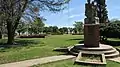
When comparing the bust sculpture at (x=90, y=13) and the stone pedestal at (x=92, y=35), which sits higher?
the bust sculpture at (x=90, y=13)

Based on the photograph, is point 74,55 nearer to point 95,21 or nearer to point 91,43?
point 91,43

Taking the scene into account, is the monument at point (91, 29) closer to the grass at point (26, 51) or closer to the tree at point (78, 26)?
the grass at point (26, 51)

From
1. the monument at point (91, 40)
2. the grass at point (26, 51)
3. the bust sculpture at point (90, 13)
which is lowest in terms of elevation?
the grass at point (26, 51)

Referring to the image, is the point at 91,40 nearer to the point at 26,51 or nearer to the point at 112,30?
the point at 26,51

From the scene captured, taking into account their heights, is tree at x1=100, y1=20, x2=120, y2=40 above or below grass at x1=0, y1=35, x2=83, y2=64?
above

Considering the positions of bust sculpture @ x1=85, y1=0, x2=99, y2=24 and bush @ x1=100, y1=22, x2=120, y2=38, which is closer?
bust sculpture @ x1=85, y1=0, x2=99, y2=24

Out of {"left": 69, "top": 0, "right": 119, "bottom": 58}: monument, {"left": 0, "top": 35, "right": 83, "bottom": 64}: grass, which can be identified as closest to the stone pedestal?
{"left": 69, "top": 0, "right": 119, "bottom": 58}: monument

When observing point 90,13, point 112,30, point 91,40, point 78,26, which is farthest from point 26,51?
point 78,26

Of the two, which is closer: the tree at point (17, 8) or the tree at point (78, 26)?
the tree at point (17, 8)

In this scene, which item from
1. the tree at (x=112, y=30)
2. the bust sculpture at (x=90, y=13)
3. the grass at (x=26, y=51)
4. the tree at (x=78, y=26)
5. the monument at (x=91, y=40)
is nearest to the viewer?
the grass at (x=26, y=51)

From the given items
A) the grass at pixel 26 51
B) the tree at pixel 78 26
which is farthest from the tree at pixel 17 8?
the tree at pixel 78 26

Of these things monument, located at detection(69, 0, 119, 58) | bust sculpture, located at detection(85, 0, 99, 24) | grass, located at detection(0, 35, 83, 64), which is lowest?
grass, located at detection(0, 35, 83, 64)

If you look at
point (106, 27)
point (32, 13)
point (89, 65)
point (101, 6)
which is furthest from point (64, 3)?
point (101, 6)

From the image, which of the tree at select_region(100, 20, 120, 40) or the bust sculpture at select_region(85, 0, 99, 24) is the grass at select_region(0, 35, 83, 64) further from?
the tree at select_region(100, 20, 120, 40)
